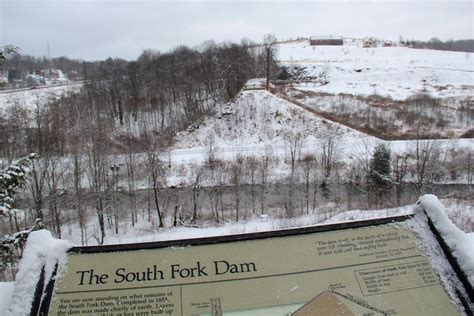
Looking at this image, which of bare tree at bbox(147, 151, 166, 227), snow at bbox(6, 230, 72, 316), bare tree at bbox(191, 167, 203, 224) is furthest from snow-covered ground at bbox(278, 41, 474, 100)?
snow at bbox(6, 230, 72, 316)

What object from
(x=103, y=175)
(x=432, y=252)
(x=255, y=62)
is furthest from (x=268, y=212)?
(x=255, y=62)

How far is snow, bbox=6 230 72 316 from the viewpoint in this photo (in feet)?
10.0

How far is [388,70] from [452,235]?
5022 cm

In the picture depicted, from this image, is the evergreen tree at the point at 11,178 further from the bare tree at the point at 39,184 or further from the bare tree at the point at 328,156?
the bare tree at the point at 328,156

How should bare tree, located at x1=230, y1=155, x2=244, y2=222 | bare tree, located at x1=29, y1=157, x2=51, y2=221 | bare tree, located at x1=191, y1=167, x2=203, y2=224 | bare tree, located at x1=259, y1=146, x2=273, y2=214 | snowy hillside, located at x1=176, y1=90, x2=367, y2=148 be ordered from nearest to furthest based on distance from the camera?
bare tree, located at x1=29, y1=157, x2=51, y2=221 → bare tree, located at x1=191, y1=167, x2=203, y2=224 → bare tree, located at x1=230, y1=155, x2=244, y2=222 → bare tree, located at x1=259, y1=146, x2=273, y2=214 → snowy hillside, located at x1=176, y1=90, x2=367, y2=148

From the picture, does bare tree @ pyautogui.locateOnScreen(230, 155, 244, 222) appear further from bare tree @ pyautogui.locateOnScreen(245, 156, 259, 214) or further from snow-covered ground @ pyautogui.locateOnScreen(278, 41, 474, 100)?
snow-covered ground @ pyautogui.locateOnScreen(278, 41, 474, 100)

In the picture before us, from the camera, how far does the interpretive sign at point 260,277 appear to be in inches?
121

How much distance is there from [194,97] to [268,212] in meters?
20.2

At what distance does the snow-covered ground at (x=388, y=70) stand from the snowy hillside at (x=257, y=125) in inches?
373

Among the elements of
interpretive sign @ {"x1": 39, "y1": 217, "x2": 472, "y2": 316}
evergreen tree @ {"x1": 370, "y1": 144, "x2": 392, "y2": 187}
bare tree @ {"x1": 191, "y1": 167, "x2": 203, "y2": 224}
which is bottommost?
bare tree @ {"x1": 191, "y1": 167, "x2": 203, "y2": 224}

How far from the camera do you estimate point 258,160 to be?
26906 millimetres

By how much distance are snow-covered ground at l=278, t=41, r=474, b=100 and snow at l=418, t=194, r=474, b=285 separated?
39.0 metres

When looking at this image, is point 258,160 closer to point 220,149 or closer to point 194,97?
point 220,149

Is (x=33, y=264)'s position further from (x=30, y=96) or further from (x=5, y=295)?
(x=30, y=96)
